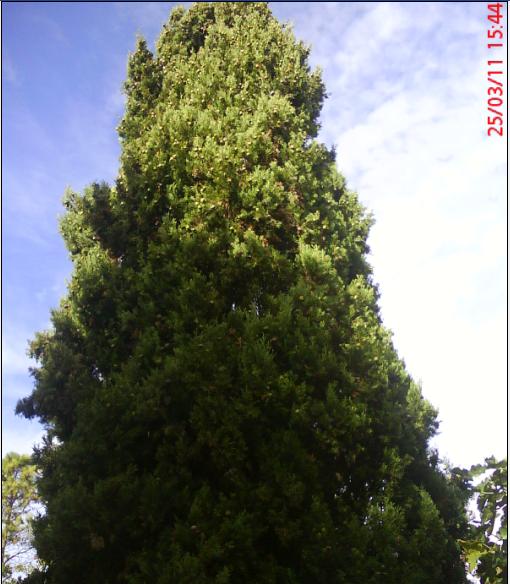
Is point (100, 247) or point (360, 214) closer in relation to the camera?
point (100, 247)

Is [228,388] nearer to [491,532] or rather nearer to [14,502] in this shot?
[491,532]

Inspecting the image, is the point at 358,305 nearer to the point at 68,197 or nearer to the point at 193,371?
the point at 193,371

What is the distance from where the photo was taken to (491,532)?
7000 mm

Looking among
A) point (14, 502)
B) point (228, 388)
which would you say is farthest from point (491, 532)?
point (14, 502)

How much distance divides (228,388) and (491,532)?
179 inches

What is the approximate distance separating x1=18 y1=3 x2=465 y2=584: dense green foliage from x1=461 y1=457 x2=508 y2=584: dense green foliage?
21.5 inches

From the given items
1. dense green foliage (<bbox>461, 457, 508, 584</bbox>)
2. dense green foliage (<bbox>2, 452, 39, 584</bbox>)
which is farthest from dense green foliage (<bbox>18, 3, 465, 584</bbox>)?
dense green foliage (<bbox>2, 452, 39, 584</bbox>)

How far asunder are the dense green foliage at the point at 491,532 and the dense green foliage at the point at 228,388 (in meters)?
0.55

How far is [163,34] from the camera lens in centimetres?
1388

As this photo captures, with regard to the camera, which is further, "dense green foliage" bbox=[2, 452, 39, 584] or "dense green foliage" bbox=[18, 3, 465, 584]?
"dense green foliage" bbox=[2, 452, 39, 584]

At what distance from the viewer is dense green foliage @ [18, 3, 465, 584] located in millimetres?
6316

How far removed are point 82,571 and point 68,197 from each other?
25.7 feet

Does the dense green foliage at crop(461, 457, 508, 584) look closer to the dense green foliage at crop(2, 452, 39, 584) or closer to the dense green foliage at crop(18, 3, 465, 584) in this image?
the dense green foliage at crop(18, 3, 465, 584)

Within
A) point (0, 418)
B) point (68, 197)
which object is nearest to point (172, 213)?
point (68, 197)
